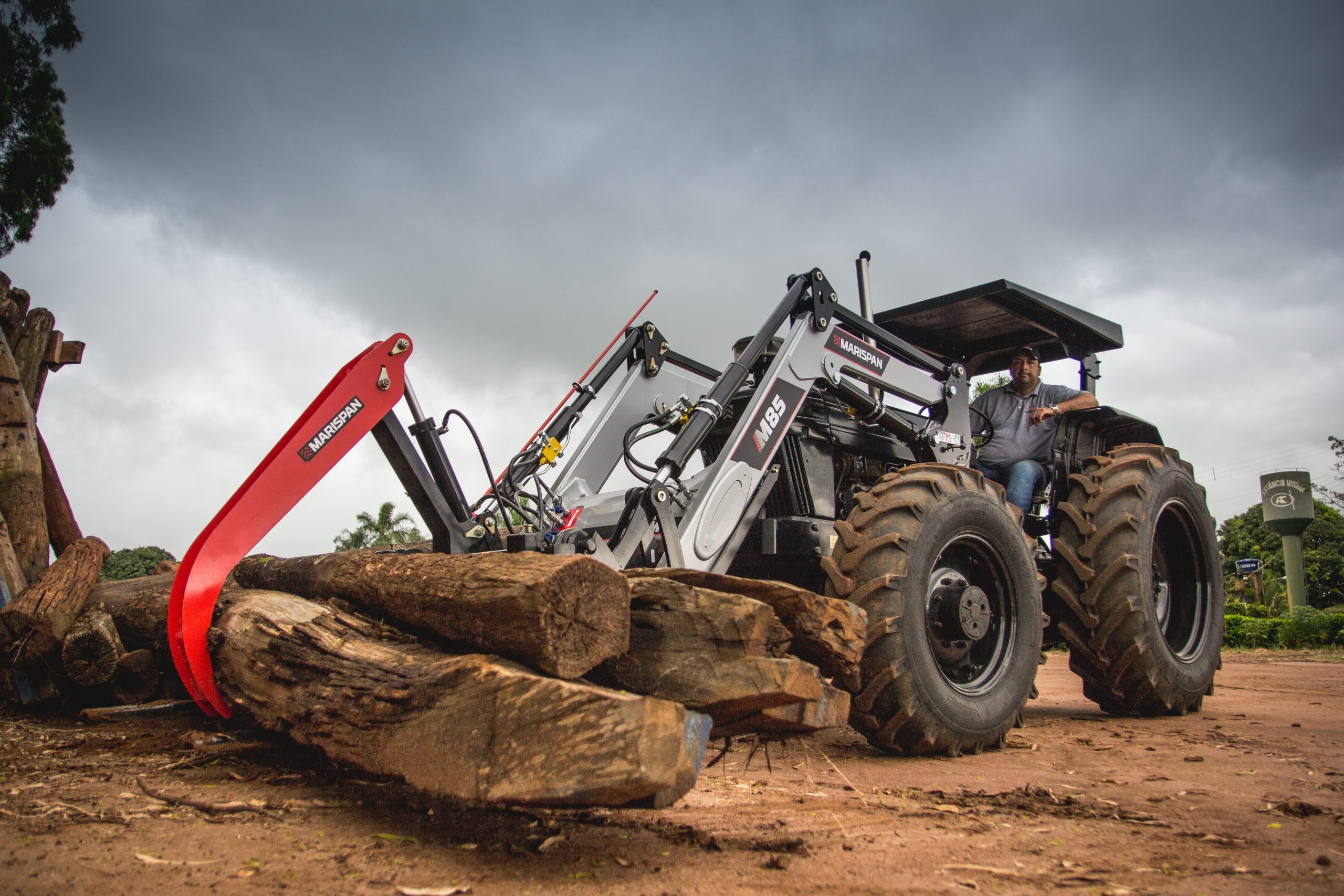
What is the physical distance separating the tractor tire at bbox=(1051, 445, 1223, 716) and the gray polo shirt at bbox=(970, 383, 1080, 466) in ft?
1.10

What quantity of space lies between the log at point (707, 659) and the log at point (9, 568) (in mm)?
5261

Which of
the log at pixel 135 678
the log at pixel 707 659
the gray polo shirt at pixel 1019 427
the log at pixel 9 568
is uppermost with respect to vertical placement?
the gray polo shirt at pixel 1019 427

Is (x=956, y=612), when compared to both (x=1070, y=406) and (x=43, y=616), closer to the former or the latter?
(x=1070, y=406)

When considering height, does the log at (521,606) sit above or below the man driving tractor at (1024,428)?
below

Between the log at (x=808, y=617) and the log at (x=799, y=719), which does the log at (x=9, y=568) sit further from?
the log at (x=799, y=719)

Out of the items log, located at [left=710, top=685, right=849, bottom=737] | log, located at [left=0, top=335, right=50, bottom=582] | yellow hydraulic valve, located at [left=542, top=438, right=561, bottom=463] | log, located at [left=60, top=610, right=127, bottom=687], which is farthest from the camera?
log, located at [left=0, top=335, right=50, bottom=582]

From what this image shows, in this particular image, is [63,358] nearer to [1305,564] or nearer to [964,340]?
[964,340]

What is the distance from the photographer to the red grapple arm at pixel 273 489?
3428 mm

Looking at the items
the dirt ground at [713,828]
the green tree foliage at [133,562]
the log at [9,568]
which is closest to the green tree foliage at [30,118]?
the green tree foliage at [133,562]

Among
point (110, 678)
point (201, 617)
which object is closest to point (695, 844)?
point (201, 617)

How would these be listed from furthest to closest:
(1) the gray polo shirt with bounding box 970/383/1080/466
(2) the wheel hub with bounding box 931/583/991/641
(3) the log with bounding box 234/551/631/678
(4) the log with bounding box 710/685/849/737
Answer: (1) the gray polo shirt with bounding box 970/383/1080/466 → (2) the wheel hub with bounding box 931/583/991/641 → (4) the log with bounding box 710/685/849/737 → (3) the log with bounding box 234/551/631/678

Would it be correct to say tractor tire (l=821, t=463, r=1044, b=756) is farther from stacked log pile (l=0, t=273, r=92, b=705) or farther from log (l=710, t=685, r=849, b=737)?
stacked log pile (l=0, t=273, r=92, b=705)

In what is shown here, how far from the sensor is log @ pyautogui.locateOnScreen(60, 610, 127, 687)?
4.73 metres

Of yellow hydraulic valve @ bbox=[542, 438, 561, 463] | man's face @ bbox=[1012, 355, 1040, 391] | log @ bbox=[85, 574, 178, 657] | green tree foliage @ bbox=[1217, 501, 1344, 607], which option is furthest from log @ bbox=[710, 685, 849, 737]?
green tree foliage @ bbox=[1217, 501, 1344, 607]
